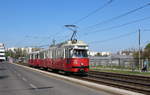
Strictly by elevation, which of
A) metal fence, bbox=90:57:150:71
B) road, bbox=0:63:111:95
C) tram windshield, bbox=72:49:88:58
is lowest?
road, bbox=0:63:111:95

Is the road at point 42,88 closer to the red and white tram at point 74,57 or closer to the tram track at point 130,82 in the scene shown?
the tram track at point 130,82

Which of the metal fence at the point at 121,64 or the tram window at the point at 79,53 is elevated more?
the tram window at the point at 79,53

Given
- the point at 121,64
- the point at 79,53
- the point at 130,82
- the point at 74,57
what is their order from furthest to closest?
the point at 121,64 < the point at 79,53 < the point at 74,57 < the point at 130,82

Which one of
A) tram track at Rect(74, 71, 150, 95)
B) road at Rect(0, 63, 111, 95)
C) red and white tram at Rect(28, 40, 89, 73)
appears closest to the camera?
road at Rect(0, 63, 111, 95)

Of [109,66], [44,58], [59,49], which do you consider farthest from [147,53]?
[59,49]

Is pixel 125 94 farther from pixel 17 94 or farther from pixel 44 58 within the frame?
pixel 44 58

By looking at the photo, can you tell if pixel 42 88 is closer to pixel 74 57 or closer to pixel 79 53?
pixel 74 57

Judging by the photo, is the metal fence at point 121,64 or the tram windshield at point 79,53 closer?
the tram windshield at point 79,53

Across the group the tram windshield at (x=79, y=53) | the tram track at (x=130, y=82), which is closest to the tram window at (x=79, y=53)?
the tram windshield at (x=79, y=53)

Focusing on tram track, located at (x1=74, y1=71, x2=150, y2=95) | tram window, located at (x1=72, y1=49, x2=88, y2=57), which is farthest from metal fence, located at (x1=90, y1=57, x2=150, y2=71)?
tram track, located at (x1=74, y1=71, x2=150, y2=95)

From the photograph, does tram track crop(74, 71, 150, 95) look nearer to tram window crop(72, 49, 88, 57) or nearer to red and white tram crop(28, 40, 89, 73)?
red and white tram crop(28, 40, 89, 73)

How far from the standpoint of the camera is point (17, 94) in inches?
529

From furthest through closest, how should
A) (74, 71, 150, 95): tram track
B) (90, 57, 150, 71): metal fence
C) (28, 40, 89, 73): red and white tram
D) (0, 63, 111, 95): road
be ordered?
(90, 57, 150, 71): metal fence
(28, 40, 89, 73): red and white tram
(74, 71, 150, 95): tram track
(0, 63, 111, 95): road

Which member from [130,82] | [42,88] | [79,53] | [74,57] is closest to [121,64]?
[79,53]
